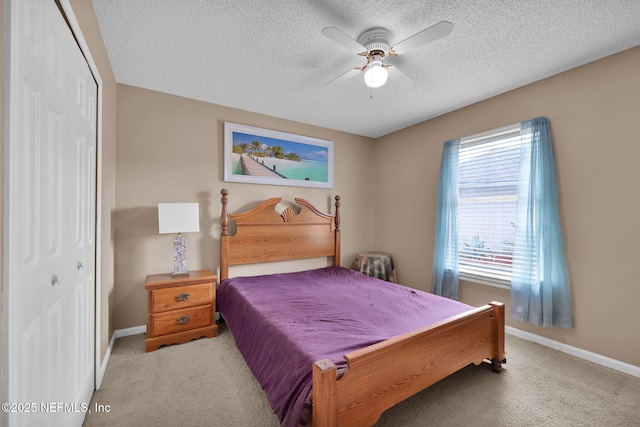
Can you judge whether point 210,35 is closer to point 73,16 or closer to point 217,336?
point 73,16

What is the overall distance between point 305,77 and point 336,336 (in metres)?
2.29

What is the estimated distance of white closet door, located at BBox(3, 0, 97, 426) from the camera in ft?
2.79

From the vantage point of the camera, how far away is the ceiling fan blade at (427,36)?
1.56 meters

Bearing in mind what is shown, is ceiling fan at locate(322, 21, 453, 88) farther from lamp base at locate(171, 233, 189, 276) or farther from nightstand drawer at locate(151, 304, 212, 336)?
nightstand drawer at locate(151, 304, 212, 336)

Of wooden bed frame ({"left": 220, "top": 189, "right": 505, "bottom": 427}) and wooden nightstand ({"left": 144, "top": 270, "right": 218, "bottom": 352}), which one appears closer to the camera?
wooden bed frame ({"left": 220, "top": 189, "right": 505, "bottom": 427})

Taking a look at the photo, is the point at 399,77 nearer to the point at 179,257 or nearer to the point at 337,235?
the point at 337,235

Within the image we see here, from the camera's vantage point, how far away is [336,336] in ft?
5.45

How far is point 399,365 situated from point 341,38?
2.02 m

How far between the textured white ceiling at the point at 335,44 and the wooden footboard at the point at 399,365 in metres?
2.03

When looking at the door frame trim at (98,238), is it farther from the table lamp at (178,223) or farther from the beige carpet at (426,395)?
the table lamp at (178,223)

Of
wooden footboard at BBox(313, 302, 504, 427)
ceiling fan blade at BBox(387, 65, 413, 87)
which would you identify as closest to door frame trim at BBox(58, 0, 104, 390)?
wooden footboard at BBox(313, 302, 504, 427)

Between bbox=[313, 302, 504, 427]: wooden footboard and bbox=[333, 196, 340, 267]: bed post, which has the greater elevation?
bbox=[333, 196, 340, 267]: bed post

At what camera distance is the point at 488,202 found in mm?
3027

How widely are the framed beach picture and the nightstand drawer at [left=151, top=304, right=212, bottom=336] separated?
1.51 m
